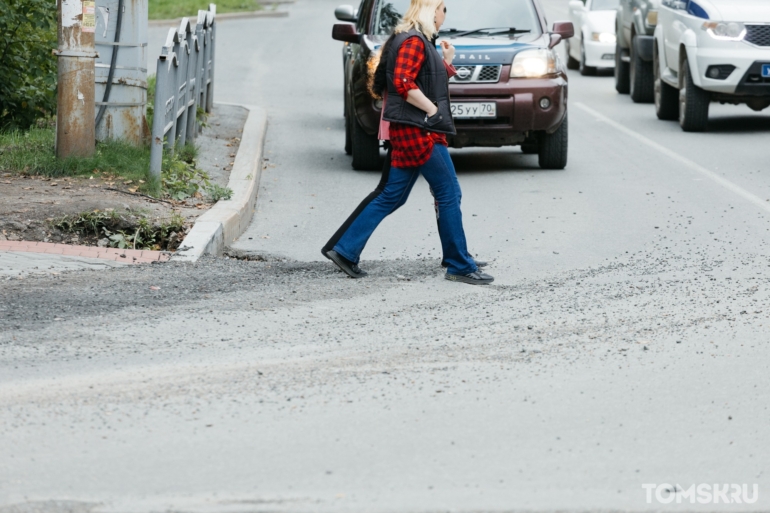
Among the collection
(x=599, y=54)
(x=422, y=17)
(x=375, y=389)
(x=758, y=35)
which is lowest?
(x=375, y=389)

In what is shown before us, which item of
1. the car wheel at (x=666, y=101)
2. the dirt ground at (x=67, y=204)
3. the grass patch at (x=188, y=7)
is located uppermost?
the grass patch at (x=188, y=7)

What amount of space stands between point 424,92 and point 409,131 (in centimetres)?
24

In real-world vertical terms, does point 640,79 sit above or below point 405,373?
above

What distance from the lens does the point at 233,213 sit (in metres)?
8.86

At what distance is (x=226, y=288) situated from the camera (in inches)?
270

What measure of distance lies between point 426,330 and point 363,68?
586 cm

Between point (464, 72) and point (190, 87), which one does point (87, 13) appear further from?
point (464, 72)

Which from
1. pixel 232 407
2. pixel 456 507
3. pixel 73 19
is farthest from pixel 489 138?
pixel 456 507

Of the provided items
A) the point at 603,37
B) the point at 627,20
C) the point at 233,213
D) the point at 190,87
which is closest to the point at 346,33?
the point at 190,87

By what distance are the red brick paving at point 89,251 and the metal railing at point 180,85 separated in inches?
69.2

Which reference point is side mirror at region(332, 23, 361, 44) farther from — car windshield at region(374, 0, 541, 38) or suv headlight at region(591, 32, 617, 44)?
suv headlight at region(591, 32, 617, 44)

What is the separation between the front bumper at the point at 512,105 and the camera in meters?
11.4

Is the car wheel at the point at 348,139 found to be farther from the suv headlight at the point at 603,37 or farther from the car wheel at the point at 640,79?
the suv headlight at the point at 603,37

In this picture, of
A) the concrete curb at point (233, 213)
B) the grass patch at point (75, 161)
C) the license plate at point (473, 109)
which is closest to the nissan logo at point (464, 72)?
the license plate at point (473, 109)
